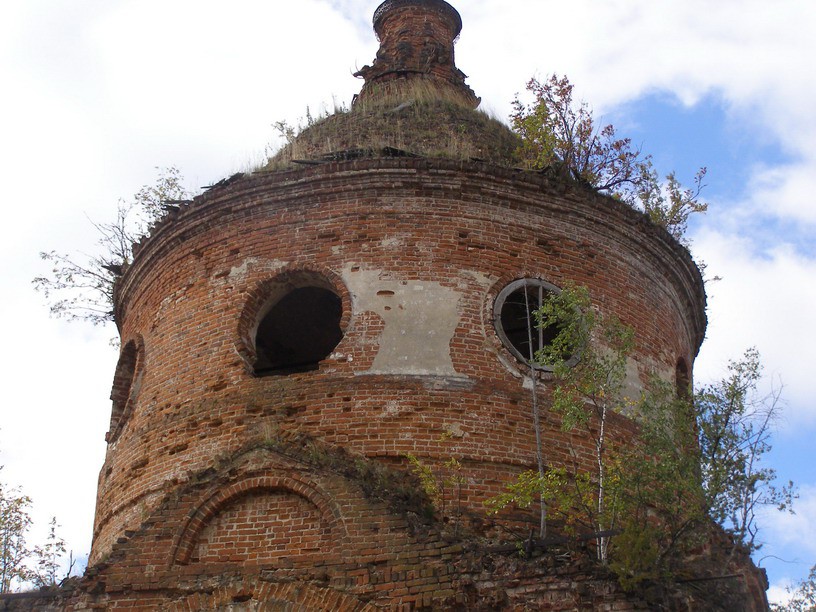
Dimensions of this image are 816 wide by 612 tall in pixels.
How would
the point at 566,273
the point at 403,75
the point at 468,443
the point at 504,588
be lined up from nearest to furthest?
the point at 504,588 < the point at 468,443 < the point at 566,273 < the point at 403,75

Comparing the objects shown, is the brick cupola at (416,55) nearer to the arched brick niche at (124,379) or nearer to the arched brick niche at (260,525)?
the arched brick niche at (124,379)

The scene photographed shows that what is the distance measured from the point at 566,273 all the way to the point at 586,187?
115 centimetres

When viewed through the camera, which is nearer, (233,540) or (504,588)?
(504,588)

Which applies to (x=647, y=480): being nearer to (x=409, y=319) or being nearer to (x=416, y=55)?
(x=409, y=319)

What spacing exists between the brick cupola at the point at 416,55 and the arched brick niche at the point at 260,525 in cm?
615

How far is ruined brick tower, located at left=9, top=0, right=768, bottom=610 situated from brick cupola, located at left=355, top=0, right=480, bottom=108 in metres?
1.50

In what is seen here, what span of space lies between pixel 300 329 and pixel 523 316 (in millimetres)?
3308

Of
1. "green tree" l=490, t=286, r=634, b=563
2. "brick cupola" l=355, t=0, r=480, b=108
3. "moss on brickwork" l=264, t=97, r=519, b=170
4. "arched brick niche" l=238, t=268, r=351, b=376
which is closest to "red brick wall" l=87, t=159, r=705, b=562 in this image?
"green tree" l=490, t=286, r=634, b=563

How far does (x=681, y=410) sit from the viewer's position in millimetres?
8672

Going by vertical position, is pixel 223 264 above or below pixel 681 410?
above

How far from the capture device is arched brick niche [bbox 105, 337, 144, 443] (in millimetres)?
11289

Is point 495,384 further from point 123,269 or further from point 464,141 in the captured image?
point 123,269

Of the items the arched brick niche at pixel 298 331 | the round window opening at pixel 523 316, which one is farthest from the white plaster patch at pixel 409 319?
the arched brick niche at pixel 298 331

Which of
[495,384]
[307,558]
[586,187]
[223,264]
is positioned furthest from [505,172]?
[307,558]
